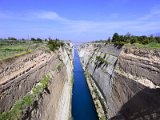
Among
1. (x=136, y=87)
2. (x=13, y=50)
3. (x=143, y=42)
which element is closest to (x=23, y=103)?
(x=136, y=87)

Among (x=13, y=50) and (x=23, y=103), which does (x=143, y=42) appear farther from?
(x=23, y=103)

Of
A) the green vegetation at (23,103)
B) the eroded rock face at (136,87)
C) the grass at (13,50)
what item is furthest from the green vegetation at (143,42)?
the grass at (13,50)

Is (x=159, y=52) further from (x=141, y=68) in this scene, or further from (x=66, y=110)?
(x=66, y=110)

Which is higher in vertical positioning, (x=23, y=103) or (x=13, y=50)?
(x=13, y=50)

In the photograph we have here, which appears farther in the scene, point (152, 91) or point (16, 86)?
point (152, 91)

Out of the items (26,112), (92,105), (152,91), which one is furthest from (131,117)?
(92,105)

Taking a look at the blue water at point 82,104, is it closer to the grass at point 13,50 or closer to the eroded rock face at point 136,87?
the eroded rock face at point 136,87

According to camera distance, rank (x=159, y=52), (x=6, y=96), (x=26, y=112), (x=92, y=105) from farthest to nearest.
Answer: (x=92, y=105) < (x=159, y=52) < (x=26, y=112) < (x=6, y=96)

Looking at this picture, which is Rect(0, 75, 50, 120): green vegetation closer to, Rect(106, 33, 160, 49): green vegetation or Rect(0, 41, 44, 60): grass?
Rect(0, 41, 44, 60): grass

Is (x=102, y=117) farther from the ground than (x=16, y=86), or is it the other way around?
(x=16, y=86)
